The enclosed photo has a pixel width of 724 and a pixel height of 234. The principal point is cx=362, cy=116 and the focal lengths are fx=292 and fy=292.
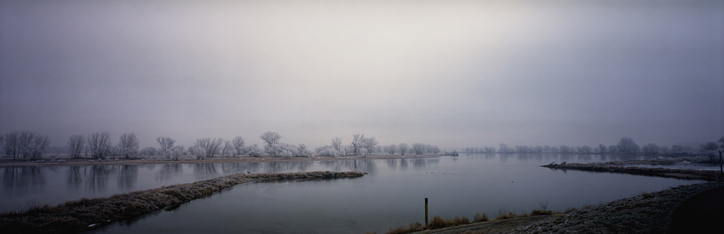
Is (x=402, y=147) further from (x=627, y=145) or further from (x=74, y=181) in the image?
(x=74, y=181)

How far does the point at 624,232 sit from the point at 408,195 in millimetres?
15240

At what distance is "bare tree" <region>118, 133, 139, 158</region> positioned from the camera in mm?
70875

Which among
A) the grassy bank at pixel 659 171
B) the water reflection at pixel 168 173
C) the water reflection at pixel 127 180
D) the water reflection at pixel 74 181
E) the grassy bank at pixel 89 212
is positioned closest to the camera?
the grassy bank at pixel 89 212

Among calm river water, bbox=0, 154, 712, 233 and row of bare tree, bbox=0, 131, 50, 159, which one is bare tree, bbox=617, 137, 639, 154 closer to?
calm river water, bbox=0, 154, 712, 233

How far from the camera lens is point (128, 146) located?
75.0 m

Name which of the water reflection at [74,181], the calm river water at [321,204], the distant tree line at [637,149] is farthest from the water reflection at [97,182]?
the distant tree line at [637,149]

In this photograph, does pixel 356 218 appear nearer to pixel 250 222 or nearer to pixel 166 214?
pixel 250 222

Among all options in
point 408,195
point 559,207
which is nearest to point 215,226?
point 408,195

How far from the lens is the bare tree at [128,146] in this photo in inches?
2790

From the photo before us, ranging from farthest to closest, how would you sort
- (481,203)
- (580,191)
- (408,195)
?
(580,191) < (408,195) < (481,203)

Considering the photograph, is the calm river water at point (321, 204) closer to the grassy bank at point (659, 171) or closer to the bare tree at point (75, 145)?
the grassy bank at point (659, 171)

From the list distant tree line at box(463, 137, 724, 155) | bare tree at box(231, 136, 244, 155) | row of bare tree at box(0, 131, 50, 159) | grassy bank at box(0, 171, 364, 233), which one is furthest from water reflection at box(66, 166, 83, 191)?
distant tree line at box(463, 137, 724, 155)

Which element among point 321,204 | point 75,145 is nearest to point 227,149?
point 75,145

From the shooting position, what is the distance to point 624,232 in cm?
595
